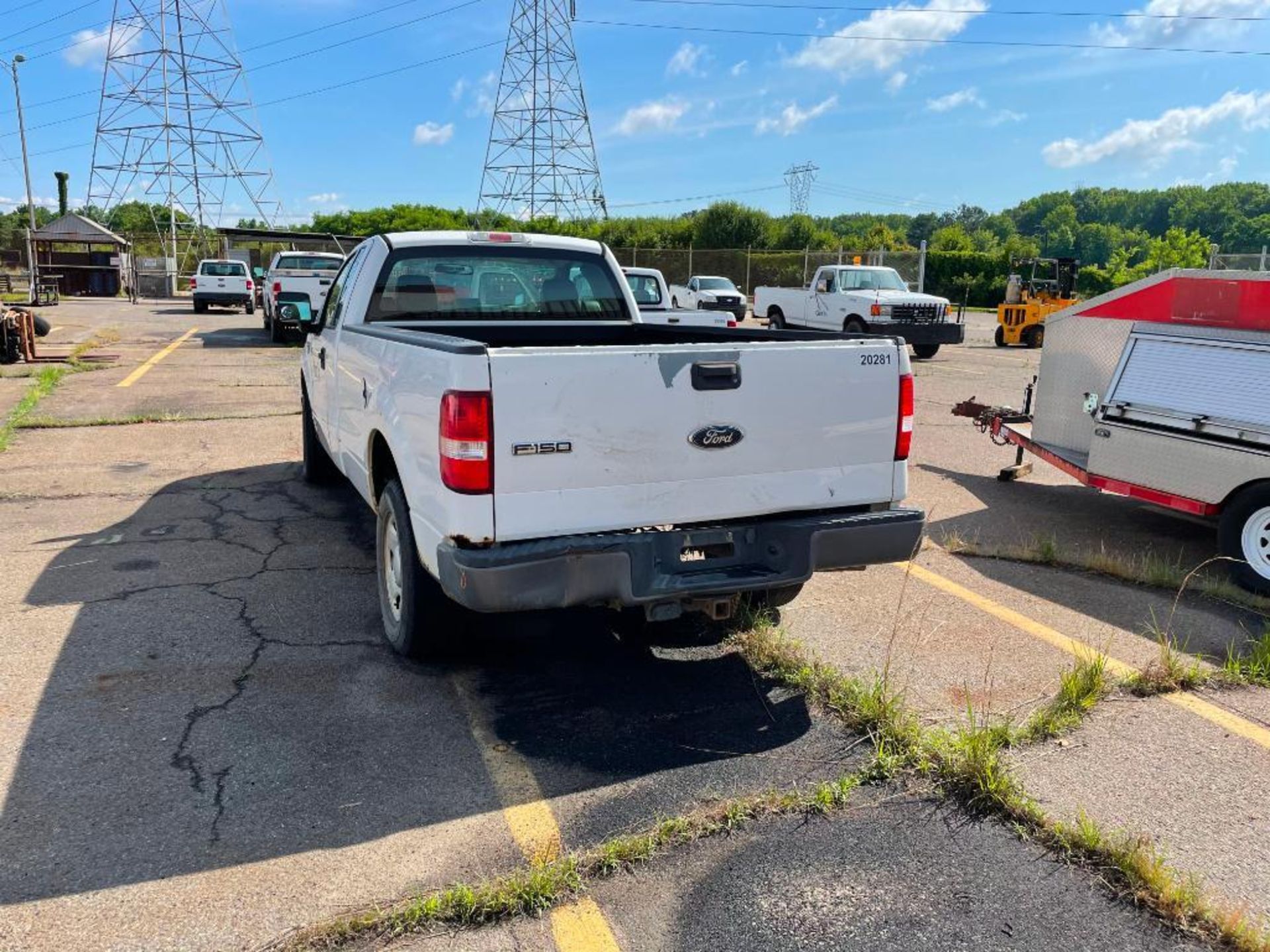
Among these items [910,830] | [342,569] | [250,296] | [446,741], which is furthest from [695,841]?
[250,296]

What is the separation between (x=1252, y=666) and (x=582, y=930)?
3.59 m

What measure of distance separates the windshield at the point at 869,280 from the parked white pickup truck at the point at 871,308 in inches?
0.6

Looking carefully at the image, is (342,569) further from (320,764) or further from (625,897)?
(625,897)

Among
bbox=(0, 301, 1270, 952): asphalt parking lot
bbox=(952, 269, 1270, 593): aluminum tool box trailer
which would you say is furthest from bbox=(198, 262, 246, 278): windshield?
bbox=(952, 269, 1270, 593): aluminum tool box trailer

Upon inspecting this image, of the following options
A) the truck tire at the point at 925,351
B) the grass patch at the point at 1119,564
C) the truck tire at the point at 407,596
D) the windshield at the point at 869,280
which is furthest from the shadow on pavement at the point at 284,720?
the windshield at the point at 869,280

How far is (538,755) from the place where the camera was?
373 centimetres

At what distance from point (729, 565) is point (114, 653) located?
117 inches

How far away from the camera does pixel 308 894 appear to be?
2.86 m

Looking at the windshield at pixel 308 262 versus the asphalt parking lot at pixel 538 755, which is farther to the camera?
the windshield at pixel 308 262

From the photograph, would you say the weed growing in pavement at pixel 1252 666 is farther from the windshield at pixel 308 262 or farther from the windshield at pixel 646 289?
the windshield at pixel 308 262

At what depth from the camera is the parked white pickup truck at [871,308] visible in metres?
20.1

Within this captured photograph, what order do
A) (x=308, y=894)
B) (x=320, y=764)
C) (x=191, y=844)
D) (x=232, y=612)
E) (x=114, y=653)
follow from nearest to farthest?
(x=308, y=894) → (x=191, y=844) → (x=320, y=764) → (x=114, y=653) → (x=232, y=612)

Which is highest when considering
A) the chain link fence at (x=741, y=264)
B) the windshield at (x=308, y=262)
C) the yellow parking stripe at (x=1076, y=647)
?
the chain link fence at (x=741, y=264)

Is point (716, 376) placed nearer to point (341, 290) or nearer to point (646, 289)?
point (341, 290)
